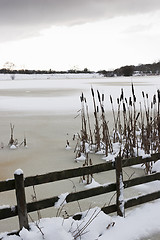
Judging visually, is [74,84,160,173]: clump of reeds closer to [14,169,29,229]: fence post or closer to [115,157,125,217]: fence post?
[115,157,125,217]: fence post

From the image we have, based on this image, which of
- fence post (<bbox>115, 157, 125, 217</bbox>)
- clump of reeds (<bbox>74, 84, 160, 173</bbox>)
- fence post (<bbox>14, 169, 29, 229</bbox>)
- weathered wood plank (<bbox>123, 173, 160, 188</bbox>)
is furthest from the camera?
clump of reeds (<bbox>74, 84, 160, 173</bbox>)

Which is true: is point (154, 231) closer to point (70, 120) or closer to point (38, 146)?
point (38, 146)

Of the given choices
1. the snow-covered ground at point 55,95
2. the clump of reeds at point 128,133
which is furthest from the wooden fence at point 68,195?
the snow-covered ground at point 55,95

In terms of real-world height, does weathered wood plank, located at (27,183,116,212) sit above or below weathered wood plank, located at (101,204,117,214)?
above

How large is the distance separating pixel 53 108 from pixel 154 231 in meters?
10.1

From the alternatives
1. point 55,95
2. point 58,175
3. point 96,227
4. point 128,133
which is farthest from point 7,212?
point 55,95

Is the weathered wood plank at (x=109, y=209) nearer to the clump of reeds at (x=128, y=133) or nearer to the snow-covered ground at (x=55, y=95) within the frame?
the clump of reeds at (x=128, y=133)

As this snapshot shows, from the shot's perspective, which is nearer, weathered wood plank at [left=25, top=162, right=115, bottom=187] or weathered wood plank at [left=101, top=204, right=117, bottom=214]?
weathered wood plank at [left=25, top=162, right=115, bottom=187]

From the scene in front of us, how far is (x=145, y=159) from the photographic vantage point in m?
3.03

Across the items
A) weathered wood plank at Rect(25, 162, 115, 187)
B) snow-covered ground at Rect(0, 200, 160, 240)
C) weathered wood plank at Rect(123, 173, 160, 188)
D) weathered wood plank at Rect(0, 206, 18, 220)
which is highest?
weathered wood plank at Rect(25, 162, 115, 187)

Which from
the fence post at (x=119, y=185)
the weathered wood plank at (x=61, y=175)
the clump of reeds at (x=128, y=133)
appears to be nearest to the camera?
the weathered wood plank at (x=61, y=175)

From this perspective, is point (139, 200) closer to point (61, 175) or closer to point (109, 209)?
point (109, 209)

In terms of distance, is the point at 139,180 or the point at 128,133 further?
the point at 128,133

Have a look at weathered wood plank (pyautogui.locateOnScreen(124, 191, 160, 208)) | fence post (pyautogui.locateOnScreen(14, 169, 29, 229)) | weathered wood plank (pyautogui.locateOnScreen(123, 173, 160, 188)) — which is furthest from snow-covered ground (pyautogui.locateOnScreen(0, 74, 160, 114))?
fence post (pyautogui.locateOnScreen(14, 169, 29, 229))
